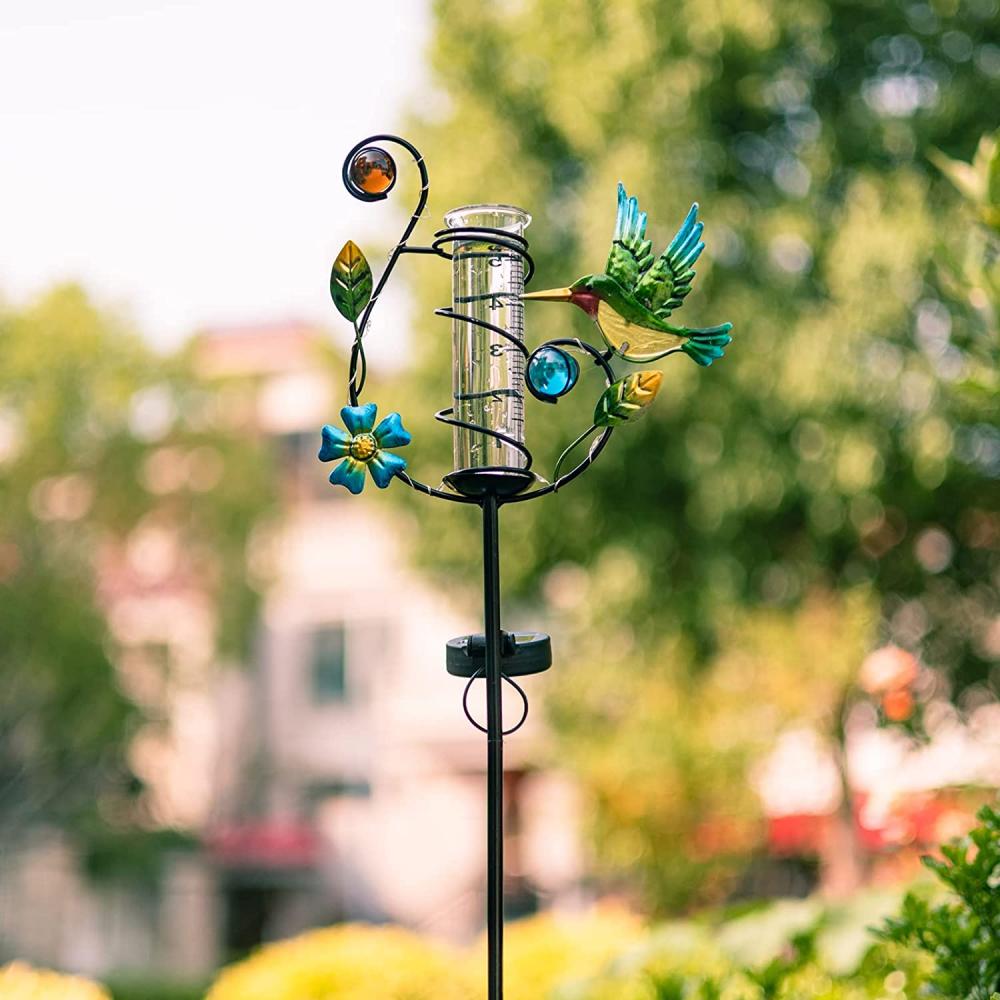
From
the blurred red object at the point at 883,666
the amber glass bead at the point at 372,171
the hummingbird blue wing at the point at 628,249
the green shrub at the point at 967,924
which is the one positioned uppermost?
the amber glass bead at the point at 372,171

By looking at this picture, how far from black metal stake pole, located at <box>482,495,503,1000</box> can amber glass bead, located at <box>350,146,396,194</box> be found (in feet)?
2.39

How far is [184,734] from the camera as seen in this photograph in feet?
84.0

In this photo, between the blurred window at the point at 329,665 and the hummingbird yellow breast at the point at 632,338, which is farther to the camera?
the blurred window at the point at 329,665

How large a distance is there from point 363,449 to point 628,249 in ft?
2.44

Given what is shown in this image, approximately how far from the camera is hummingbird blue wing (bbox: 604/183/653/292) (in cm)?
342

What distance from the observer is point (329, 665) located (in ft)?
84.7

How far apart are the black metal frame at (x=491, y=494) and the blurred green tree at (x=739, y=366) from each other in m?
8.06

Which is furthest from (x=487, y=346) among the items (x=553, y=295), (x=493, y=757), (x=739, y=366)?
(x=739, y=366)

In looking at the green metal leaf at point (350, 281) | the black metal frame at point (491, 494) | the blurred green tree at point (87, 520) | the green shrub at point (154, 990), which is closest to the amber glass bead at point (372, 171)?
the black metal frame at point (491, 494)

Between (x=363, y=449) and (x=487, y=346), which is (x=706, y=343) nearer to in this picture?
(x=487, y=346)

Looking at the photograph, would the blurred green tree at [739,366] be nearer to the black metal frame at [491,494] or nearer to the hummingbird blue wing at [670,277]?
the hummingbird blue wing at [670,277]

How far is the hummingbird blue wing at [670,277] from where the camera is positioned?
135 inches

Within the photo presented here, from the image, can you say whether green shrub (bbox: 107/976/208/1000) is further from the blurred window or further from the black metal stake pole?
the black metal stake pole

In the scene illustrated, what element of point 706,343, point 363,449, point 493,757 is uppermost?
point 706,343
